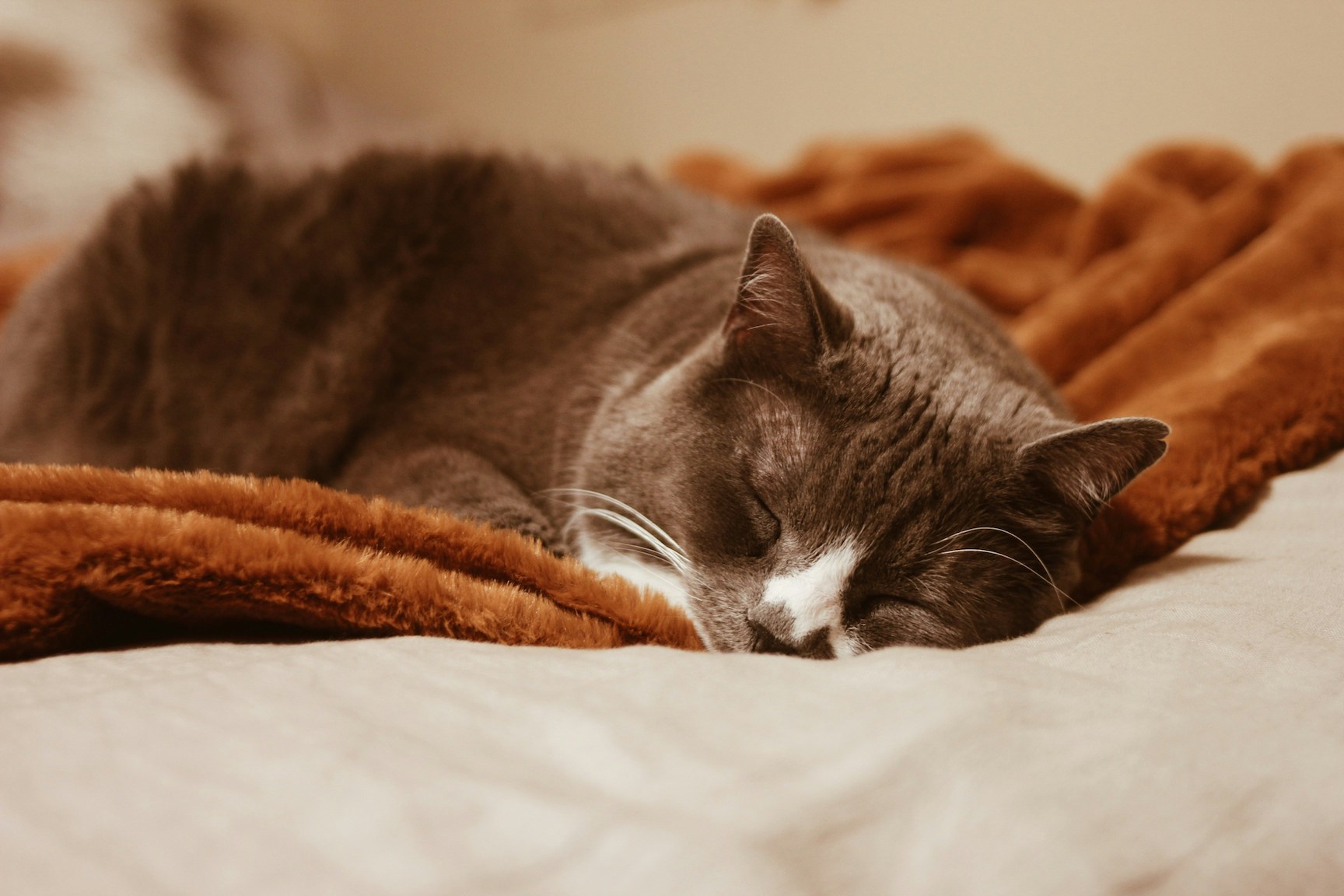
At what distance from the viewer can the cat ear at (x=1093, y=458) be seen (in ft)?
2.81

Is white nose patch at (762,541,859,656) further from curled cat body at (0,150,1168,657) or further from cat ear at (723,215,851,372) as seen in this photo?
cat ear at (723,215,851,372)

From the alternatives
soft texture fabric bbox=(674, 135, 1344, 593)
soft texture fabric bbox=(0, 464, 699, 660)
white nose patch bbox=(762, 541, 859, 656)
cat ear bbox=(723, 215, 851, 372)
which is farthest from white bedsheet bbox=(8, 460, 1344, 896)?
soft texture fabric bbox=(674, 135, 1344, 593)

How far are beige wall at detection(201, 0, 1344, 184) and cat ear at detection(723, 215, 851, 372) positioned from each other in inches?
34.7

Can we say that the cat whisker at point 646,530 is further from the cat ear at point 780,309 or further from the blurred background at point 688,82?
the blurred background at point 688,82

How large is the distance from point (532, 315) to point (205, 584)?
674 mm

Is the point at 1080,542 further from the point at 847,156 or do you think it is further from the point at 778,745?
the point at 847,156

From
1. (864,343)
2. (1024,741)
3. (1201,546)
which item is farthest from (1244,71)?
(1024,741)

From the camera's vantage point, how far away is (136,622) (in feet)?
2.43

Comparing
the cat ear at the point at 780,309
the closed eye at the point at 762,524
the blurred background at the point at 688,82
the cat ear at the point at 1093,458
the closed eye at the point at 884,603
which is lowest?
the closed eye at the point at 884,603

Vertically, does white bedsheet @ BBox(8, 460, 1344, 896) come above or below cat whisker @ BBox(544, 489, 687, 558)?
above

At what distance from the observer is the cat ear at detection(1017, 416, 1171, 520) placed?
0.86m

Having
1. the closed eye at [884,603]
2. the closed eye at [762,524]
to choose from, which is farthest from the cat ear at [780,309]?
the closed eye at [884,603]

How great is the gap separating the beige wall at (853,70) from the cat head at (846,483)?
0.93m

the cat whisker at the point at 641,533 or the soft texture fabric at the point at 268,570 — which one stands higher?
the soft texture fabric at the point at 268,570
